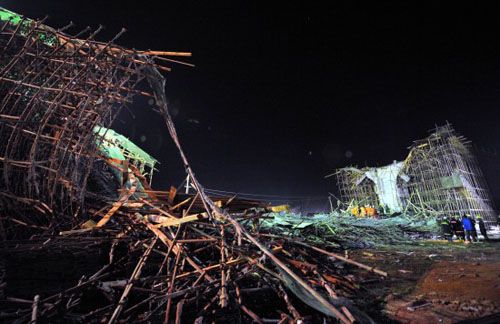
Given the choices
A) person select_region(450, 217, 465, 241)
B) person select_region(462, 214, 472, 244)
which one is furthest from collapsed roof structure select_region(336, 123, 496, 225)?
person select_region(462, 214, 472, 244)

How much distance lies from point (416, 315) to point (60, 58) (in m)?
8.25

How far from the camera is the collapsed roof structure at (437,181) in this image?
62.5 feet

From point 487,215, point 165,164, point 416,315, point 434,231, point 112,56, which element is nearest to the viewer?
point 416,315

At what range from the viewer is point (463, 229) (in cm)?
1335

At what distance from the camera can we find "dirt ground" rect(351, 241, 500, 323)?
12.8ft

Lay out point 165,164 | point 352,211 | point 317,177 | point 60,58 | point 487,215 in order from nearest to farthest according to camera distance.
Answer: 1. point 60,58
2. point 487,215
3. point 352,211
4. point 165,164
5. point 317,177

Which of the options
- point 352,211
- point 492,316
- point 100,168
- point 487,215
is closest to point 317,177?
point 352,211

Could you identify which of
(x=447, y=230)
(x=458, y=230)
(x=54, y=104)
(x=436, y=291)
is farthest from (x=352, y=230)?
(x=54, y=104)

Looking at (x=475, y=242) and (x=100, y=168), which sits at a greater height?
(x=100, y=168)

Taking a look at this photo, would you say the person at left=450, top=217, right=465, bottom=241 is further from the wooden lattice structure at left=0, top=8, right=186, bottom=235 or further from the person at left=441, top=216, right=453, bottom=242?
the wooden lattice structure at left=0, top=8, right=186, bottom=235

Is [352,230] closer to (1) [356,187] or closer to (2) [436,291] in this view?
(2) [436,291]

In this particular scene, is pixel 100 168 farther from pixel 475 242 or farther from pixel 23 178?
pixel 475 242

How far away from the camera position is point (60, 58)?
531cm

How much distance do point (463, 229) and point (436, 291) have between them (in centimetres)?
1132
